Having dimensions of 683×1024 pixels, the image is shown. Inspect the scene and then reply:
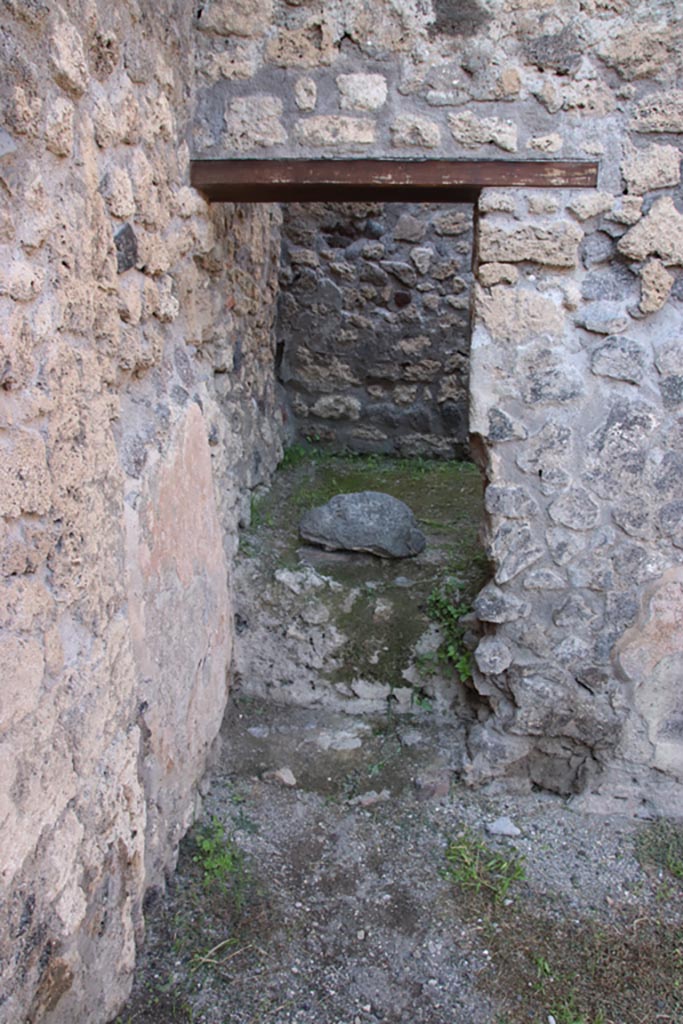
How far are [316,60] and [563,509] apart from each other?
165 centimetres

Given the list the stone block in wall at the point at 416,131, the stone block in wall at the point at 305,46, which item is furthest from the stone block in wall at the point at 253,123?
the stone block in wall at the point at 416,131

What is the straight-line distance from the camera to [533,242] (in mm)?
2578

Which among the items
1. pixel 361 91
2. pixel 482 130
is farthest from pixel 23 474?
pixel 482 130

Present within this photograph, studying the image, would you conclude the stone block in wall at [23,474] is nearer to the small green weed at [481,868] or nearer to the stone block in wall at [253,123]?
the stone block in wall at [253,123]

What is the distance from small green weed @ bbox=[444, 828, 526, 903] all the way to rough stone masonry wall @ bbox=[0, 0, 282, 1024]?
92 cm

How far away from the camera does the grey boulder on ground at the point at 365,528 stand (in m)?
3.66

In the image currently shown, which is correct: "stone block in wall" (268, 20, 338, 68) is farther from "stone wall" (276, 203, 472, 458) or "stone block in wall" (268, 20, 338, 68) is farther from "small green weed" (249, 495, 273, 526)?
"stone wall" (276, 203, 472, 458)

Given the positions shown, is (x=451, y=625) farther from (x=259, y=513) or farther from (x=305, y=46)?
(x=305, y=46)

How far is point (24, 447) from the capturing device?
5.16 feet

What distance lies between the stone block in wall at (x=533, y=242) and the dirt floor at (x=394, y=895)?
139 cm

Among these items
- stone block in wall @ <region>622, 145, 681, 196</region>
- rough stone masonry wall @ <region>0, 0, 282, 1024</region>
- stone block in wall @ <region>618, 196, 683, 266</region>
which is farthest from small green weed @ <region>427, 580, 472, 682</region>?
stone block in wall @ <region>622, 145, 681, 196</region>

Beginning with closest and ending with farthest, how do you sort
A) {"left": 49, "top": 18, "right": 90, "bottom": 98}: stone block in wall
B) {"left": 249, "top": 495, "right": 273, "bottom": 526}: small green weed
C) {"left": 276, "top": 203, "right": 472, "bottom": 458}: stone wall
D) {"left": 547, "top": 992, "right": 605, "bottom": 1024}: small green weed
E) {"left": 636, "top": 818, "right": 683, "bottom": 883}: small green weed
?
{"left": 49, "top": 18, "right": 90, "bottom": 98}: stone block in wall, {"left": 547, "top": 992, "right": 605, "bottom": 1024}: small green weed, {"left": 636, "top": 818, "right": 683, "bottom": 883}: small green weed, {"left": 249, "top": 495, "right": 273, "bottom": 526}: small green weed, {"left": 276, "top": 203, "right": 472, "bottom": 458}: stone wall

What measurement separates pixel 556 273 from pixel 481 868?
77.4 inches

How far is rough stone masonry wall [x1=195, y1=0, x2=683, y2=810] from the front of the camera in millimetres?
2477
